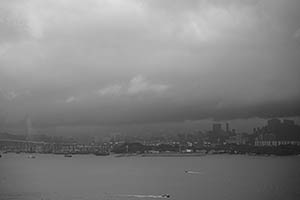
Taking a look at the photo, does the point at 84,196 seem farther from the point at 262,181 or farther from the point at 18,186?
the point at 262,181

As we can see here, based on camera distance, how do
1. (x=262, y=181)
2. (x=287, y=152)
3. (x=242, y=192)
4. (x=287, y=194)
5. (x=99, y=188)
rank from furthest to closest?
(x=287, y=152)
(x=262, y=181)
(x=99, y=188)
(x=242, y=192)
(x=287, y=194)

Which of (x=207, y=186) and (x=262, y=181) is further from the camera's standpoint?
(x=262, y=181)

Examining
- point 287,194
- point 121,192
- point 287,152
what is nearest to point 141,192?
point 121,192

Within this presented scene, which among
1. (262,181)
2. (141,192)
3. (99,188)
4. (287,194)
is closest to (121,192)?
(141,192)

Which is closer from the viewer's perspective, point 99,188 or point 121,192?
point 121,192

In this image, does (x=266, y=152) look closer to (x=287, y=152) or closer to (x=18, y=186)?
(x=287, y=152)

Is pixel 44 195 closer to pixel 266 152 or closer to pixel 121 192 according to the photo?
pixel 121 192

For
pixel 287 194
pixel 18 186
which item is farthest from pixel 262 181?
pixel 18 186

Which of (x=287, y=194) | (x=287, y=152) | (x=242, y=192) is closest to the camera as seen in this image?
(x=287, y=194)

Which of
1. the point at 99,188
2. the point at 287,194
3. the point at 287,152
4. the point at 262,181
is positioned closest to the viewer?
the point at 287,194
